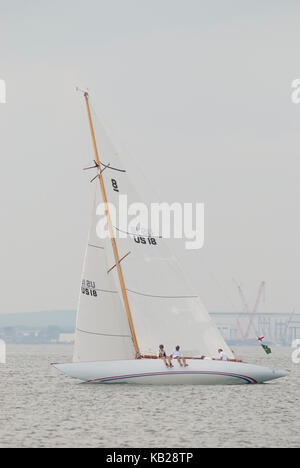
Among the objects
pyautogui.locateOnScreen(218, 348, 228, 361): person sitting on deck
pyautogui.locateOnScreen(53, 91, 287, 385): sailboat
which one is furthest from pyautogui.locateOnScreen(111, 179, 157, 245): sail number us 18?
pyautogui.locateOnScreen(218, 348, 228, 361): person sitting on deck

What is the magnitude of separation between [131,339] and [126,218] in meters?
7.68

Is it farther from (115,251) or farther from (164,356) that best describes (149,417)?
(115,251)

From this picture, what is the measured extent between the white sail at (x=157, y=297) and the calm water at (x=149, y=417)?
10.7 ft

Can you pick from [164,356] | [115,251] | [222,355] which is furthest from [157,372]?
[115,251]

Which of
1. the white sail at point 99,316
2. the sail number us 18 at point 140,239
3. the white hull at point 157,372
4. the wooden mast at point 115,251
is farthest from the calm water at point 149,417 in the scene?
the sail number us 18 at point 140,239

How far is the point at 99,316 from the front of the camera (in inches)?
2191

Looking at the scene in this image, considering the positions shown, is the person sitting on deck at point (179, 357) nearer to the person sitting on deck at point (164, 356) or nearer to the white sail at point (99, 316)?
the person sitting on deck at point (164, 356)

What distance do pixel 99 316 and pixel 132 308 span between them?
219 centimetres

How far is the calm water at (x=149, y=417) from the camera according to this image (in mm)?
37094

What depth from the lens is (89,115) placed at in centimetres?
5781

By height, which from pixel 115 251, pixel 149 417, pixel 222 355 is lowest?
pixel 149 417
